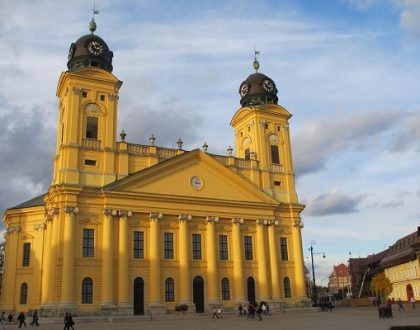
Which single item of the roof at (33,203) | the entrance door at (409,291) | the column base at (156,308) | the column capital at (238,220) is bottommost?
the column base at (156,308)

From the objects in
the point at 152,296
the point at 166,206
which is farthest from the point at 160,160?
the point at 152,296

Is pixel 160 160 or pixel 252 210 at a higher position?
pixel 160 160

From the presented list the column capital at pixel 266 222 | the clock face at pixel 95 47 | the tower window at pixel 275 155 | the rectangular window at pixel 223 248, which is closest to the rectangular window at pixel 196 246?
the rectangular window at pixel 223 248

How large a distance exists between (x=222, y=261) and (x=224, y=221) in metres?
3.82

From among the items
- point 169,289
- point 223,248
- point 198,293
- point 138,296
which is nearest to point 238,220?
point 223,248

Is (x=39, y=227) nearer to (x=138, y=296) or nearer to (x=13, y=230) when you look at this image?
(x=13, y=230)

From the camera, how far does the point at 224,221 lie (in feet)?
156

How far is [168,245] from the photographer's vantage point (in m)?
44.4

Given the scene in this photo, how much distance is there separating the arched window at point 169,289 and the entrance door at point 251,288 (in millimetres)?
7927

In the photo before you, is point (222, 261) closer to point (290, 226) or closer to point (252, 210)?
point (252, 210)

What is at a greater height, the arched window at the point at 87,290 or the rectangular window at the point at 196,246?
the rectangular window at the point at 196,246

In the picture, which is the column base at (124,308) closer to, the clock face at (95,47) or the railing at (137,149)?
the railing at (137,149)

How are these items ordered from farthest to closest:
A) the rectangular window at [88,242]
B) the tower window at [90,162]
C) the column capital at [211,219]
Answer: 1. the column capital at [211,219]
2. the tower window at [90,162]
3. the rectangular window at [88,242]

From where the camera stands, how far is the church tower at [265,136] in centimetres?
5344
